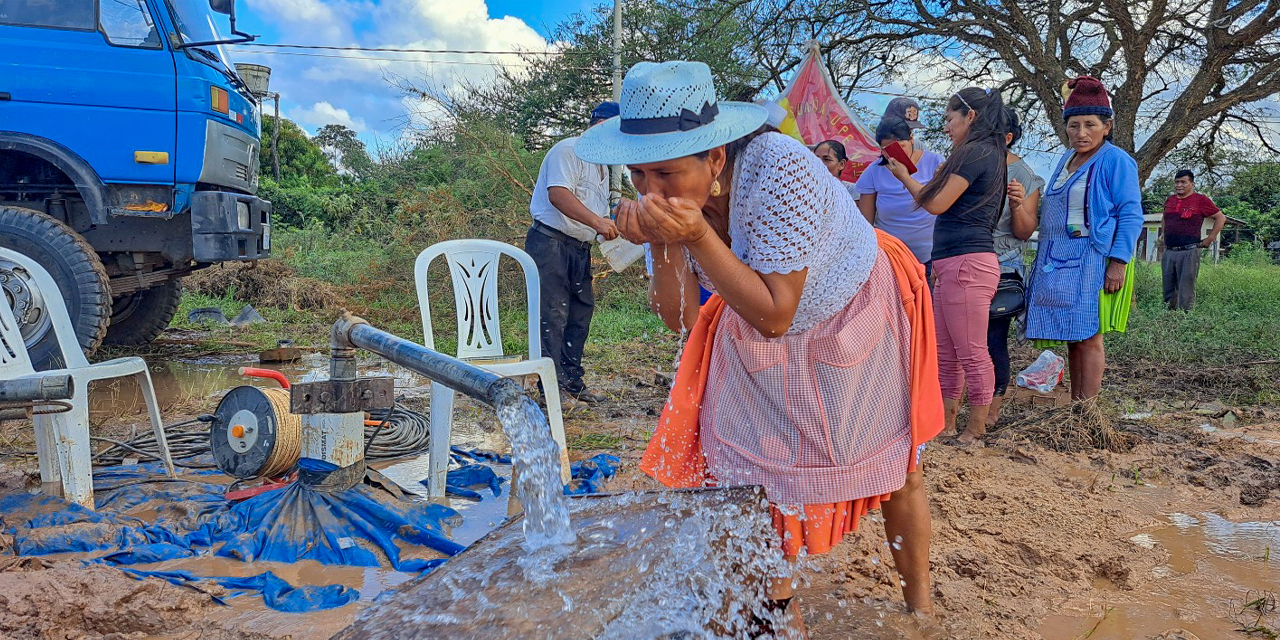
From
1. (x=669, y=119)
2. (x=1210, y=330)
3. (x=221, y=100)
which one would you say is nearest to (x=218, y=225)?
(x=221, y=100)

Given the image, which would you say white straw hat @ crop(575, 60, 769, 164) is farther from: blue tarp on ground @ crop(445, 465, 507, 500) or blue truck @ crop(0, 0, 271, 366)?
blue truck @ crop(0, 0, 271, 366)

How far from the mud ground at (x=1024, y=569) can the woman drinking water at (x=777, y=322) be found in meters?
0.30

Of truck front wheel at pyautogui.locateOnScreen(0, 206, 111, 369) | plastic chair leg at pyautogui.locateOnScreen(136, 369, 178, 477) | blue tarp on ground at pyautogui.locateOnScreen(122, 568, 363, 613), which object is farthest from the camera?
truck front wheel at pyautogui.locateOnScreen(0, 206, 111, 369)

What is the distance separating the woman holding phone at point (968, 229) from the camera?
370 cm

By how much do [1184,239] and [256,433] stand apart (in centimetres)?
992

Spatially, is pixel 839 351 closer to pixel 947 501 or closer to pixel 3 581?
pixel 947 501

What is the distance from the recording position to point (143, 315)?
6.59 meters

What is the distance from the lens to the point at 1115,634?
7.16 feet

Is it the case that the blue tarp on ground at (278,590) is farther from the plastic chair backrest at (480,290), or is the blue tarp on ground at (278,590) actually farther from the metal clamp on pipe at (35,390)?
the plastic chair backrest at (480,290)

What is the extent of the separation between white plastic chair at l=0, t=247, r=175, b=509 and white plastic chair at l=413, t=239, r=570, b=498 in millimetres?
1214

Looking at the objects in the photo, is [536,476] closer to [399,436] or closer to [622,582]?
[622,582]

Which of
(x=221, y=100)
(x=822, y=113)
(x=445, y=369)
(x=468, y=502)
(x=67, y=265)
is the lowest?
(x=468, y=502)

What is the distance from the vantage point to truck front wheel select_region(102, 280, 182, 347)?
6523 millimetres

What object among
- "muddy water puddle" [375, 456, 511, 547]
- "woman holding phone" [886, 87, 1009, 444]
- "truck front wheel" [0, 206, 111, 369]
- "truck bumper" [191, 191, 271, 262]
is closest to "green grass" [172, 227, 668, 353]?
"truck bumper" [191, 191, 271, 262]
